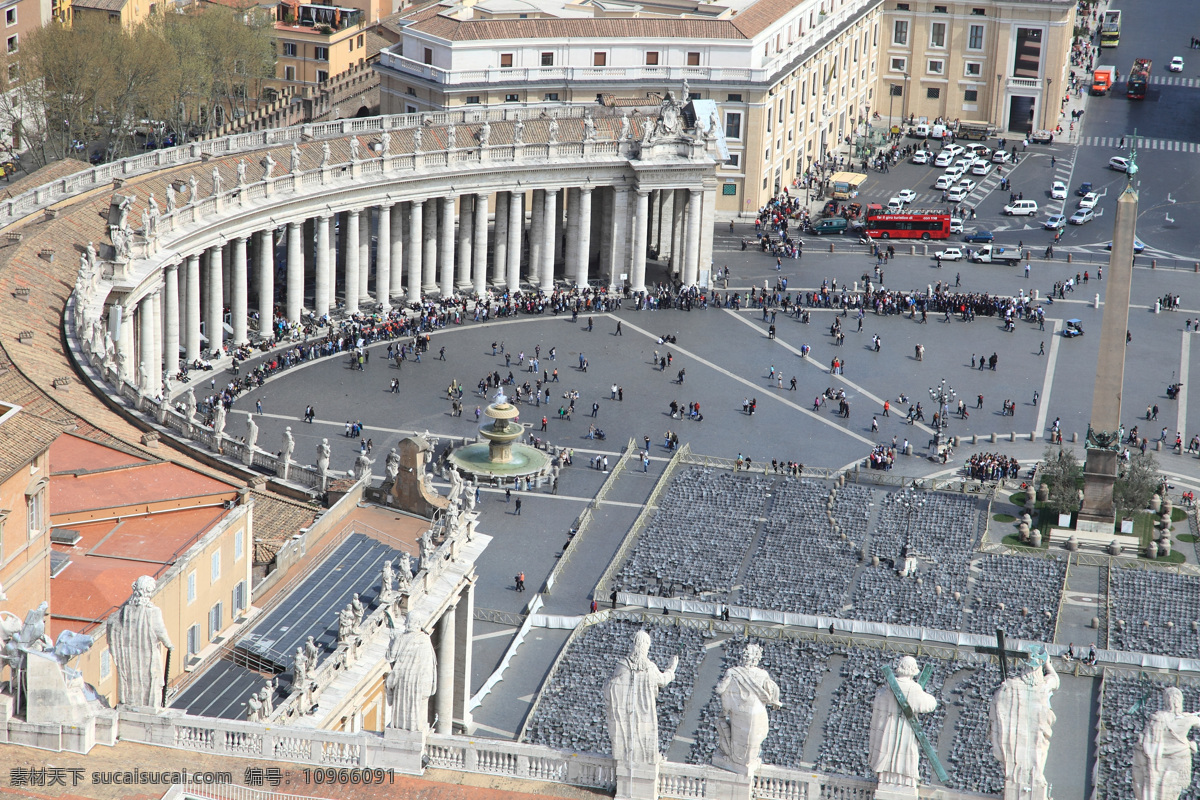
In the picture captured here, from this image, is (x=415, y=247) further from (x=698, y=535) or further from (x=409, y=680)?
(x=409, y=680)

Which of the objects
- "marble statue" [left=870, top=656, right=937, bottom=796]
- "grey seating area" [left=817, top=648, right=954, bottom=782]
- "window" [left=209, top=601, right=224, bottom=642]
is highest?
→ "marble statue" [left=870, top=656, right=937, bottom=796]

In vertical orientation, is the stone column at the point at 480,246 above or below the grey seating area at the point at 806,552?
above

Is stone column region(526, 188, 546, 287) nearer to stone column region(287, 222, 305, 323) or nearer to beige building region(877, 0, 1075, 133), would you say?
stone column region(287, 222, 305, 323)

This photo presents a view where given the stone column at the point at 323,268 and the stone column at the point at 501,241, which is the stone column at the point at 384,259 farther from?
the stone column at the point at 501,241

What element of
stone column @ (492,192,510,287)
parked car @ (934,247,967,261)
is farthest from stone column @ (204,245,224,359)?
parked car @ (934,247,967,261)

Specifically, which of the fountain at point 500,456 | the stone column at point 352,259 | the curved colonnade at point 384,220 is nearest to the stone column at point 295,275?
the curved colonnade at point 384,220

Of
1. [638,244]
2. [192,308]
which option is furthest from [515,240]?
[192,308]

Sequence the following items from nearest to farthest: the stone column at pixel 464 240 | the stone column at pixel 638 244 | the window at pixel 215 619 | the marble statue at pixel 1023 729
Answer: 1. the marble statue at pixel 1023 729
2. the window at pixel 215 619
3. the stone column at pixel 464 240
4. the stone column at pixel 638 244
